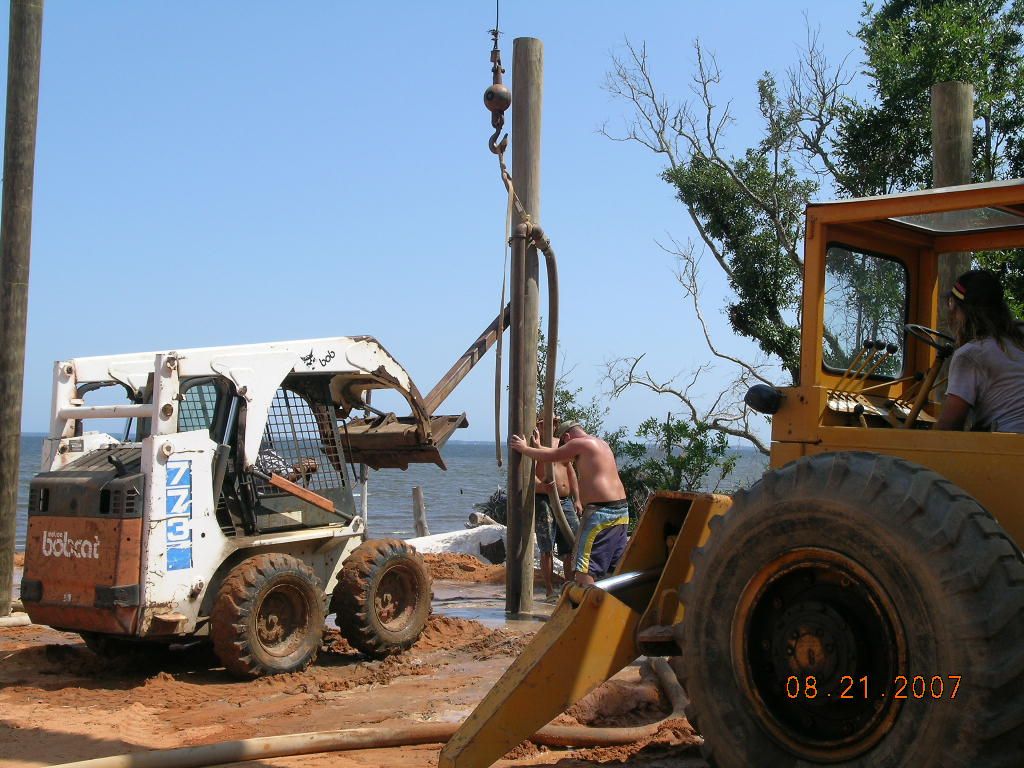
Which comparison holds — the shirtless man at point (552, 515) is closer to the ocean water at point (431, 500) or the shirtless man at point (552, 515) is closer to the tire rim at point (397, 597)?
the tire rim at point (397, 597)

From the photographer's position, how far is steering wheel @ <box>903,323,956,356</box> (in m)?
4.35

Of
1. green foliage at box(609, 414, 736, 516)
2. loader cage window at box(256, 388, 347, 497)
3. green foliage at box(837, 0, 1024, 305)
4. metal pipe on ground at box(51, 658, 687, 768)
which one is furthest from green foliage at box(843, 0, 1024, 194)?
metal pipe on ground at box(51, 658, 687, 768)

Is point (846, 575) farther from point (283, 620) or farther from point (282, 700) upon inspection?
point (283, 620)

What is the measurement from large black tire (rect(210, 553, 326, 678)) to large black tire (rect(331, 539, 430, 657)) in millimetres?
379

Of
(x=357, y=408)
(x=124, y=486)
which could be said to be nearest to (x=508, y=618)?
(x=357, y=408)

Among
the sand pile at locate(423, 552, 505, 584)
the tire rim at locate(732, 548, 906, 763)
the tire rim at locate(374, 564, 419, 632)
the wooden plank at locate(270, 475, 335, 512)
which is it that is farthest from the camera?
the sand pile at locate(423, 552, 505, 584)

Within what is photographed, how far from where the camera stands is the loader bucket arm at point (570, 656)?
13.8 ft

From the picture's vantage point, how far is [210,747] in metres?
4.99

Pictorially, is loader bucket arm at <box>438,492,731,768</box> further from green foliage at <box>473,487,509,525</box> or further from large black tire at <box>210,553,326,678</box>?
green foliage at <box>473,487,509,525</box>

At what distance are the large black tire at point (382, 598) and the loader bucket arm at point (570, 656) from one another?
406cm

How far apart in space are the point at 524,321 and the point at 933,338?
5001mm

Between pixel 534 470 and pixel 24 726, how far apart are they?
454 centimetres

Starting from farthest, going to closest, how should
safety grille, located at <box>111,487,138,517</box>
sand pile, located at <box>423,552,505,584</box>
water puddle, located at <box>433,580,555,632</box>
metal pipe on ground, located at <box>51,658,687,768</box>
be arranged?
sand pile, located at <box>423,552,505,584</box> < water puddle, located at <box>433,580,555,632</box> < safety grille, located at <box>111,487,138,517</box> < metal pipe on ground, located at <box>51,658,687,768</box>

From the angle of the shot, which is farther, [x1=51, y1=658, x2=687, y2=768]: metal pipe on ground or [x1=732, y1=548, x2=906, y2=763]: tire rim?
[x1=51, y1=658, x2=687, y2=768]: metal pipe on ground
